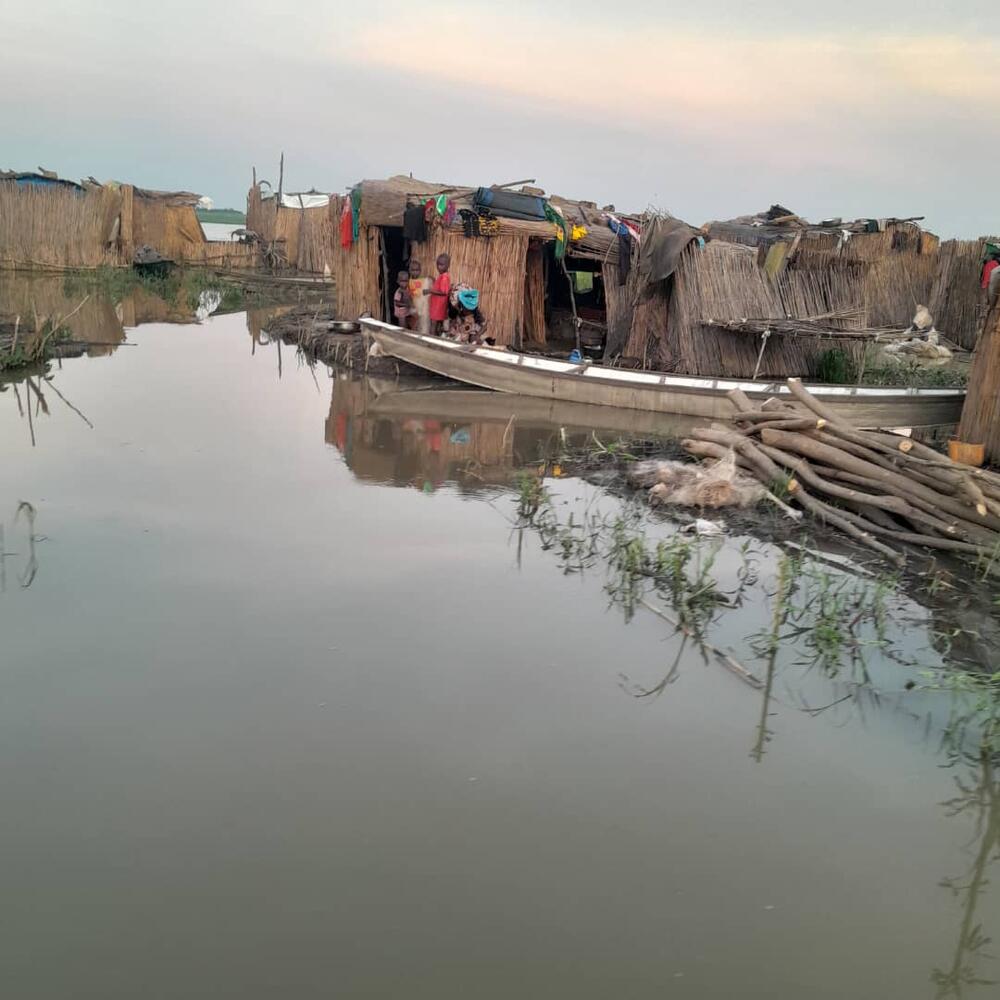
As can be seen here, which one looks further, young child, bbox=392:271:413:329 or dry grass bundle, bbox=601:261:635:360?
young child, bbox=392:271:413:329

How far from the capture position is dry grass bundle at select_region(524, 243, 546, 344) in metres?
13.6

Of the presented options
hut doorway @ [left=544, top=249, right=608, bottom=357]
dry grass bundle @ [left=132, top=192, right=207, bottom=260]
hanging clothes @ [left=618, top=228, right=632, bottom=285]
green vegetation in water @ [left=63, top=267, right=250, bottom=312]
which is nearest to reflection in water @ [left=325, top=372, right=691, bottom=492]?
hanging clothes @ [left=618, top=228, right=632, bottom=285]

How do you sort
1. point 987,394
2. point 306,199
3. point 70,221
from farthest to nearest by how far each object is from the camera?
point 306,199 → point 70,221 → point 987,394

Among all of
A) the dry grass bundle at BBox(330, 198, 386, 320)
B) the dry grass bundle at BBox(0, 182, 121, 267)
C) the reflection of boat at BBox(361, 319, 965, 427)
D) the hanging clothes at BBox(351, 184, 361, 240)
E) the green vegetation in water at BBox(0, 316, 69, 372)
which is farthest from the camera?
the dry grass bundle at BBox(0, 182, 121, 267)

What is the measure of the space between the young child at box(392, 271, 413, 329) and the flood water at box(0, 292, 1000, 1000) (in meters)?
7.32

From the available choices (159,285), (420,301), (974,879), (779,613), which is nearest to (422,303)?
(420,301)

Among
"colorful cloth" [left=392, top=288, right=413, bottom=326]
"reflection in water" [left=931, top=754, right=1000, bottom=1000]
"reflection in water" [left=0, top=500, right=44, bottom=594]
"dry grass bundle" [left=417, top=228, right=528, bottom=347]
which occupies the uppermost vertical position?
"dry grass bundle" [left=417, top=228, right=528, bottom=347]

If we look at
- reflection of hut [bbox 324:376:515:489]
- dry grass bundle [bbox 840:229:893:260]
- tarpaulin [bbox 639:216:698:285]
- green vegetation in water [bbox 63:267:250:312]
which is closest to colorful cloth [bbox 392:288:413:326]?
reflection of hut [bbox 324:376:515:489]

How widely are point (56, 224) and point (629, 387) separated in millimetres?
17444

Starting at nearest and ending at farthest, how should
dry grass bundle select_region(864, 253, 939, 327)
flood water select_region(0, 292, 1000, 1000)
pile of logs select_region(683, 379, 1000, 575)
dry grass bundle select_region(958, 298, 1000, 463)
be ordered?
flood water select_region(0, 292, 1000, 1000) < pile of logs select_region(683, 379, 1000, 575) < dry grass bundle select_region(958, 298, 1000, 463) < dry grass bundle select_region(864, 253, 939, 327)

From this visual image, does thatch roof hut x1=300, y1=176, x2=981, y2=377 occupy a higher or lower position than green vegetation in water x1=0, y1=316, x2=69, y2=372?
higher

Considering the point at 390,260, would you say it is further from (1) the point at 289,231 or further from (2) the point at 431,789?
(1) the point at 289,231

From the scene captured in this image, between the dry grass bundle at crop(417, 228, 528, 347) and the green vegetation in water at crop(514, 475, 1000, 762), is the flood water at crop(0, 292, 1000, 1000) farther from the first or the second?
the dry grass bundle at crop(417, 228, 528, 347)

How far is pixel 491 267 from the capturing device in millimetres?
12000
